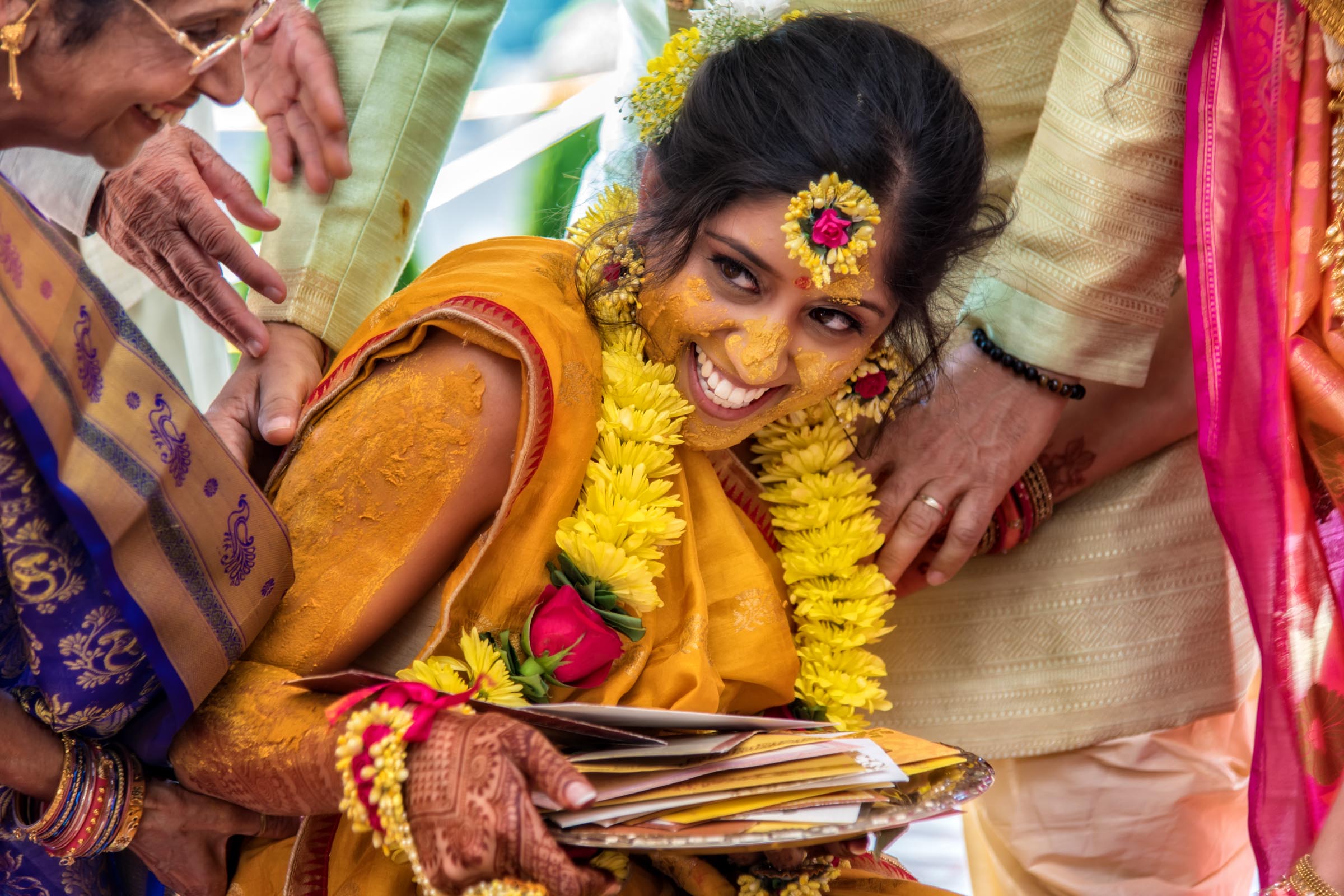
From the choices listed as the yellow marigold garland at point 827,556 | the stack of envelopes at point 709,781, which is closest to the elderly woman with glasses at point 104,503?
the stack of envelopes at point 709,781

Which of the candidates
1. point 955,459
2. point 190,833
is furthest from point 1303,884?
point 190,833

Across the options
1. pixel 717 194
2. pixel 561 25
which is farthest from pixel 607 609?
pixel 561 25

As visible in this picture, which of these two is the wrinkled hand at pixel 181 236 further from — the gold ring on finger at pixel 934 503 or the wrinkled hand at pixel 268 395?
the gold ring on finger at pixel 934 503

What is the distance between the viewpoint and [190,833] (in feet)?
4.89

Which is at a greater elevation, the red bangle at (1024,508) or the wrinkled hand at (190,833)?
the wrinkled hand at (190,833)

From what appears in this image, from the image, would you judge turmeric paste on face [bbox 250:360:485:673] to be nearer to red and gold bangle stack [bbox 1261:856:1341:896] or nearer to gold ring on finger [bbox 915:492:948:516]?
gold ring on finger [bbox 915:492:948:516]

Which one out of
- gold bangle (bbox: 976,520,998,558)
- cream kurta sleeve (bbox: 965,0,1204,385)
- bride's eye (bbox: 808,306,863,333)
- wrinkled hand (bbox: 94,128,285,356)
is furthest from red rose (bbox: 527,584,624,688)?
cream kurta sleeve (bbox: 965,0,1204,385)

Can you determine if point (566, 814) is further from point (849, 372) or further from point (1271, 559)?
point (1271, 559)

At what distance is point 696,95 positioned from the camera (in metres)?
1.80

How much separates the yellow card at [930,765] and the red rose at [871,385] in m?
0.65

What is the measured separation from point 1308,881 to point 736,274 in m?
1.05

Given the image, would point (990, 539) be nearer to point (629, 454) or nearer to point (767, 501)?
point (767, 501)

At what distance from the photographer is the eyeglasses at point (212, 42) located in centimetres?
121

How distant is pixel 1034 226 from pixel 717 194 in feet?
2.45
